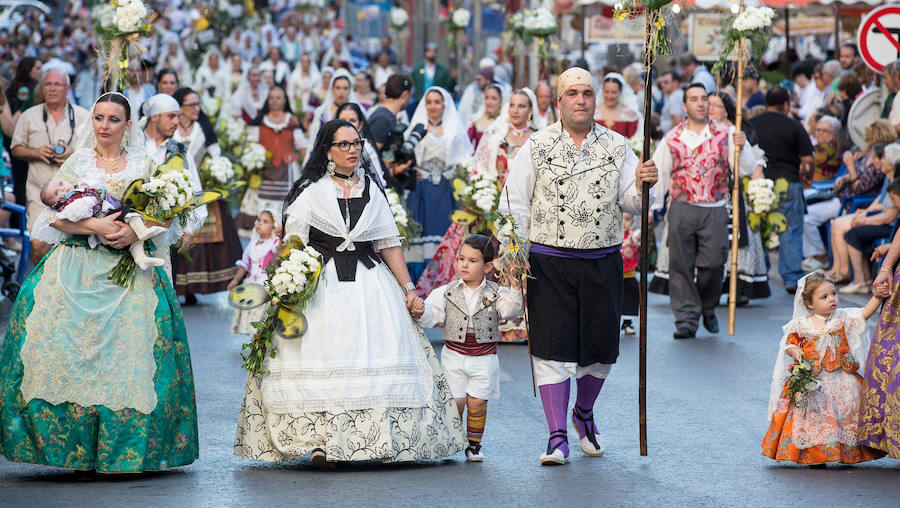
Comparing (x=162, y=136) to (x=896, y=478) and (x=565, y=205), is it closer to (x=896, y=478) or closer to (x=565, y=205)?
(x=565, y=205)

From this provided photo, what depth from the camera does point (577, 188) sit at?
7715 millimetres

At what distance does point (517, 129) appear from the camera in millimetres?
12570

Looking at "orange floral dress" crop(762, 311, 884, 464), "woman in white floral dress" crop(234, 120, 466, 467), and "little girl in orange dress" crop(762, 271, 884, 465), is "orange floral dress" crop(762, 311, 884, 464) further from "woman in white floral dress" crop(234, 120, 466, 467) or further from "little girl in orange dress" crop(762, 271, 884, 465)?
"woman in white floral dress" crop(234, 120, 466, 467)

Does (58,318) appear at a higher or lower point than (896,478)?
higher

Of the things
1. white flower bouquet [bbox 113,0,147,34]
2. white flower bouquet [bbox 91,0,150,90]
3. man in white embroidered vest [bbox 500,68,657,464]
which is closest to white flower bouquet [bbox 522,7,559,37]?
white flower bouquet [bbox 91,0,150,90]

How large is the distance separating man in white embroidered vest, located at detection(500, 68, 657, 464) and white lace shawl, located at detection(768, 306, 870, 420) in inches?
34.1

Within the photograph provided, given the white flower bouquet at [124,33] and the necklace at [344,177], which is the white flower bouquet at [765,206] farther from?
the necklace at [344,177]

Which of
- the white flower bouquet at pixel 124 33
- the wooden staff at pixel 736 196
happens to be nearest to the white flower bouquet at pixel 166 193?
the white flower bouquet at pixel 124 33

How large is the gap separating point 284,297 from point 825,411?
111 inches

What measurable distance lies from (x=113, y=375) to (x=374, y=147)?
214 inches

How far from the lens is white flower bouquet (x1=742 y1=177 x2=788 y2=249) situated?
13.7 m

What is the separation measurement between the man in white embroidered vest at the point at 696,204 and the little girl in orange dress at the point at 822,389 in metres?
4.16

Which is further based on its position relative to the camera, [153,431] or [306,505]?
[153,431]

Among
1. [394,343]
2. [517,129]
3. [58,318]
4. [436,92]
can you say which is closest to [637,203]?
[394,343]
